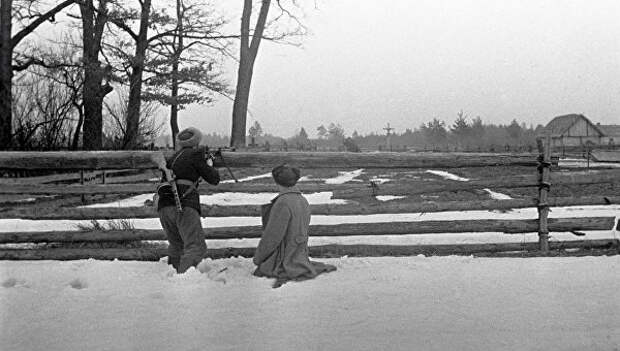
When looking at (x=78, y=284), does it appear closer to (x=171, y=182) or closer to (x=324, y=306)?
(x=171, y=182)

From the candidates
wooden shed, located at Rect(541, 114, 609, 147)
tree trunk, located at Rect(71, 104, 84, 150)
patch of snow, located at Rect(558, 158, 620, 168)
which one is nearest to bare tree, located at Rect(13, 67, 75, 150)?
tree trunk, located at Rect(71, 104, 84, 150)

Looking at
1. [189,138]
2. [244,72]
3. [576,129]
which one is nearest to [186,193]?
[189,138]

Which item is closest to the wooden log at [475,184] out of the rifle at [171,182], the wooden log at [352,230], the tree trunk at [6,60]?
the wooden log at [352,230]

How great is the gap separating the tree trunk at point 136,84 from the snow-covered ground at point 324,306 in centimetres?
1276

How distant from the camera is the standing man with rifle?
16.8ft

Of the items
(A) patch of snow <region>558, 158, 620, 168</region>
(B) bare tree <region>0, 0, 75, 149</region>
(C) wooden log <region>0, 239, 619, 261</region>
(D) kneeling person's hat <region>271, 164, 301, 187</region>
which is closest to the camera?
(D) kneeling person's hat <region>271, 164, 301, 187</region>

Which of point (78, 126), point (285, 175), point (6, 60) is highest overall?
point (6, 60)

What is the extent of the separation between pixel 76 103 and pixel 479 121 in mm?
73775

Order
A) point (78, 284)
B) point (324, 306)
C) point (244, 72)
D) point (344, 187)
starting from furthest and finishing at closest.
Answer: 1. point (244, 72)
2. point (344, 187)
3. point (78, 284)
4. point (324, 306)

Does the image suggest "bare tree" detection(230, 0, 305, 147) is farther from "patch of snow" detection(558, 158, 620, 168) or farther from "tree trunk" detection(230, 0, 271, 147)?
"patch of snow" detection(558, 158, 620, 168)

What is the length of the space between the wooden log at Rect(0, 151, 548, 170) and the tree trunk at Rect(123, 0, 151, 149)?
1185cm

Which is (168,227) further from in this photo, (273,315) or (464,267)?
(464,267)

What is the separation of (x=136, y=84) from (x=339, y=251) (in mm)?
15303

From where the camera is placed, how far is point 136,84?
1934 cm
